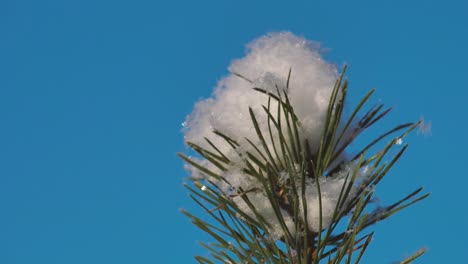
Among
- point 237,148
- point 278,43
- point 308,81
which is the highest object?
point 278,43

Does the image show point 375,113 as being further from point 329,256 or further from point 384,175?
point 329,256

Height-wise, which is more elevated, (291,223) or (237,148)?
(237,148)

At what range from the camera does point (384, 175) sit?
4.90 feet

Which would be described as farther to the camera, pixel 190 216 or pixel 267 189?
pixel 190 216

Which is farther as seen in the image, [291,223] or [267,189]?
[291,223]

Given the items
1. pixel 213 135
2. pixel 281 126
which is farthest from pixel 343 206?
pixel 213 135

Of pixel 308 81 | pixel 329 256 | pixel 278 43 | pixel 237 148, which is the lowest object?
pixel 329 256

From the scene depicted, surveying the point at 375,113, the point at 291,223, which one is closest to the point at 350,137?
the point at 375,113

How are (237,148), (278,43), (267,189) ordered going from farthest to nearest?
(278,43)
(237,148)
(267,189)

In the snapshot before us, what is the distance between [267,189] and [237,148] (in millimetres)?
145

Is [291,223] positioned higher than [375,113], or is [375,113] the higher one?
[375,113]

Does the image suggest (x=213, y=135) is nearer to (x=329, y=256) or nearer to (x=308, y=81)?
(x=308, y=81)

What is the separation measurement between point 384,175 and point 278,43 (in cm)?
41

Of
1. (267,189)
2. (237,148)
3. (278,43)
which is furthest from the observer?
(278,43)
